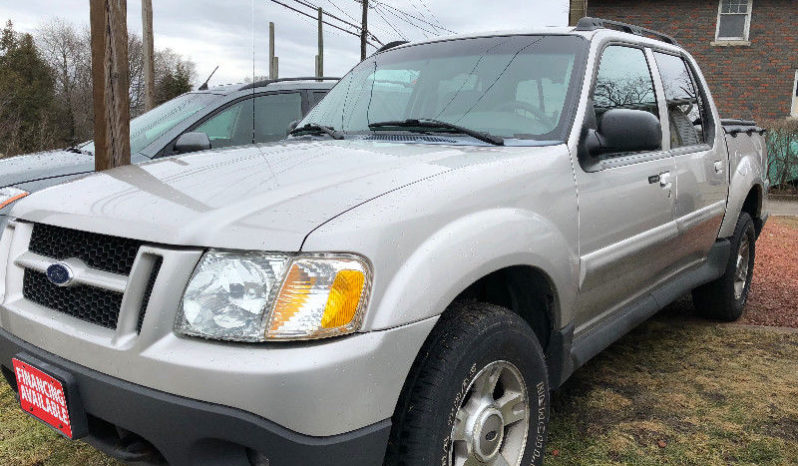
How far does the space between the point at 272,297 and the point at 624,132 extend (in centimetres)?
158

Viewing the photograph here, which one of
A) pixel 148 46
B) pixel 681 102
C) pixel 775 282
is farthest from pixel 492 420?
pixel 148 46

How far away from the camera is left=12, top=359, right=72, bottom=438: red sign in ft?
5.94

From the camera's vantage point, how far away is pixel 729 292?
4.39 m

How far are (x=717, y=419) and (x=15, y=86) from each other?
4402 cm

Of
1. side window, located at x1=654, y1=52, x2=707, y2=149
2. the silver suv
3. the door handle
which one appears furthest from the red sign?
side window, located at x1=654, y1=52, x2=707, y2=149

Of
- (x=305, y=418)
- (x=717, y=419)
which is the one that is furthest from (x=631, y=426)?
(x=305, y=418)

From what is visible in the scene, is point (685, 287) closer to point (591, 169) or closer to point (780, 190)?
point (591, 169)

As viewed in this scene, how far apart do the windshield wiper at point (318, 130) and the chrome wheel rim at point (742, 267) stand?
3.08 m

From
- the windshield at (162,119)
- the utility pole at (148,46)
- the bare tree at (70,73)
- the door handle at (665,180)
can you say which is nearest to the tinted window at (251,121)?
the windshield at (162,119)

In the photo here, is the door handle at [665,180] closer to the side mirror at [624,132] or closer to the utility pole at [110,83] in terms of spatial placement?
the side mirror at [624,132]

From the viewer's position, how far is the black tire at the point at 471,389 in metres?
1.76

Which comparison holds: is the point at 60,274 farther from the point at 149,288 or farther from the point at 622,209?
the point at 622,209

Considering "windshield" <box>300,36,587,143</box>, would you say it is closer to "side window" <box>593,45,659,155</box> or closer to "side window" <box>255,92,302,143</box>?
"side window" <box>593,45,659,155</box>

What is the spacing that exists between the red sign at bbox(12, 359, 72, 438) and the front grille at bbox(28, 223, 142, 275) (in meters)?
0.35
